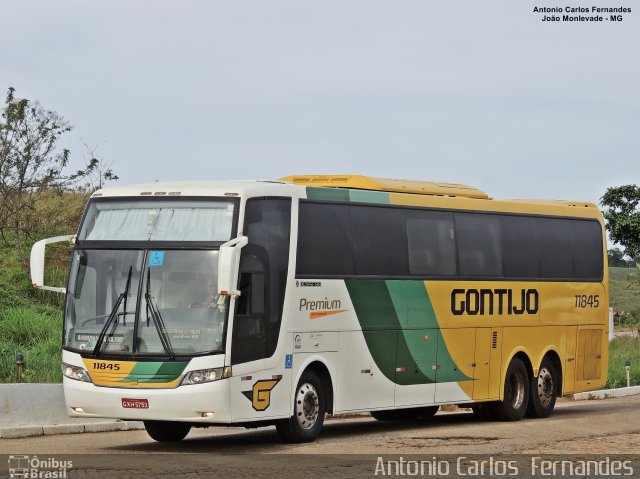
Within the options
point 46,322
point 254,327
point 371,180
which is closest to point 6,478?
point 254,327

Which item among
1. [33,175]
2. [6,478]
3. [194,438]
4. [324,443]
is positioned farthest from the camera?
[33,175]

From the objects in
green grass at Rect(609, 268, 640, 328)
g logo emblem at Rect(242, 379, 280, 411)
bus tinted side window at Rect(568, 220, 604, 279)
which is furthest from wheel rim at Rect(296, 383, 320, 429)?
green grass at Rect(609, 268, 640, 328)

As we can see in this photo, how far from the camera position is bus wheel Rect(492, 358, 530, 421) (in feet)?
75.6

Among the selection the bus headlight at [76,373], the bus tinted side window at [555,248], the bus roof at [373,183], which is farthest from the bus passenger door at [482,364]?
the bus headlight at [76,373]

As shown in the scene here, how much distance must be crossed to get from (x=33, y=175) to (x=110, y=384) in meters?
19.6

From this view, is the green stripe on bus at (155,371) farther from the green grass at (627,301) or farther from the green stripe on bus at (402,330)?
the green grass at (627,301)

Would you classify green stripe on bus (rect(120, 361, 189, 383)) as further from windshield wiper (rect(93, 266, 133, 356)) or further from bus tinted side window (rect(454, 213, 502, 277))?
bus tinted side window (rect(454, 213, 502, 277))

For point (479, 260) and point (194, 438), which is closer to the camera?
point (194, 438)

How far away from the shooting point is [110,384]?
654 inches

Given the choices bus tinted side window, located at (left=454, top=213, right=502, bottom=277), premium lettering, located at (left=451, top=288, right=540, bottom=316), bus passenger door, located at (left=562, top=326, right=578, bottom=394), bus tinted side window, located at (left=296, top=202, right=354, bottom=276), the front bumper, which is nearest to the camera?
the front bumper

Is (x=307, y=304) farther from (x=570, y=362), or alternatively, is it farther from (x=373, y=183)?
(x=570, y=362)

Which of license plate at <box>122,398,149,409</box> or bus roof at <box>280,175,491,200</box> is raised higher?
bus roof at <box>280,175,491,200</box>

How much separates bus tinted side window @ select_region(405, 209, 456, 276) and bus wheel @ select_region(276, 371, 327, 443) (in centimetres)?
310

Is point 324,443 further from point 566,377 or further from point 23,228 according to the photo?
point 23,228
